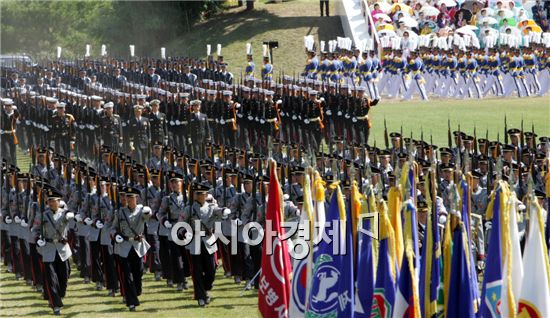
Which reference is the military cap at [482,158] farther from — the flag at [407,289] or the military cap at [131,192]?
the flag at [407,289]

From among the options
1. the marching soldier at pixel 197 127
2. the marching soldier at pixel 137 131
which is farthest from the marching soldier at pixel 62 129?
the marching soldier at pixel 197 127

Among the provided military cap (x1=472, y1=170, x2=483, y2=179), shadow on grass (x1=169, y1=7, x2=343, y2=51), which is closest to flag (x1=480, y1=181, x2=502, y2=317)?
military cap (x1=472, y1=170, x2=483, y2=179)

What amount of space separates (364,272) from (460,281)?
0.87 meters

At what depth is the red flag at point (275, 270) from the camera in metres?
10.6

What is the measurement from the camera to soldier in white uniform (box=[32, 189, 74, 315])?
13.4m

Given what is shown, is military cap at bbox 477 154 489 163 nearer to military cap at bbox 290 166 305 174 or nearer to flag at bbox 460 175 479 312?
military cap at bbox 290 166 305 174

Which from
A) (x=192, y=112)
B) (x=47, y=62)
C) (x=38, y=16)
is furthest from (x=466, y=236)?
(x=38, y=16)

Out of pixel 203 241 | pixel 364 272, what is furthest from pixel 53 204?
pixel 364 272

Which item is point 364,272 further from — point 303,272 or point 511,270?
point 511,270

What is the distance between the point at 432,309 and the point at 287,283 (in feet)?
5.71

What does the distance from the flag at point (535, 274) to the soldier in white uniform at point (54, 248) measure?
6.17 metres

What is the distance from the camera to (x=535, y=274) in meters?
8.73

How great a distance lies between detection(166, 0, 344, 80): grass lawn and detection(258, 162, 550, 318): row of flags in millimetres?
26244

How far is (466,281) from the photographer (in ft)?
29.5
